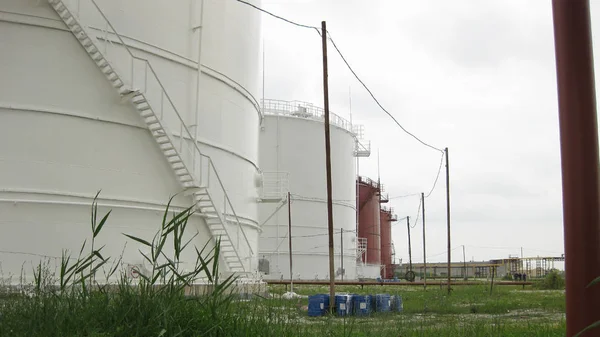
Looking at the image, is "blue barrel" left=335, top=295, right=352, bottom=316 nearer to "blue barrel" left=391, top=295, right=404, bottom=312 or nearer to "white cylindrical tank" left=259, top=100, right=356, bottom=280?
"blue barrel" left=391, top=295, right=404, bottom=312

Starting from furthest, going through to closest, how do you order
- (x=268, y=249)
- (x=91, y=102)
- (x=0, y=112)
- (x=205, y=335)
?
(x=268, y=249) → (x=91, y=102) → (x=0, y=112) → (x=205, y=335)

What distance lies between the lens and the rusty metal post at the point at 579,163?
2.45 meters

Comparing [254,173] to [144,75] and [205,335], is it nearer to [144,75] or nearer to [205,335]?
[144,75]

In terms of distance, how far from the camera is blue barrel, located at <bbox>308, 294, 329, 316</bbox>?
13797 millimetres

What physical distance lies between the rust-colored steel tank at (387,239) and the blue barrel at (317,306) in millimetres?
48022

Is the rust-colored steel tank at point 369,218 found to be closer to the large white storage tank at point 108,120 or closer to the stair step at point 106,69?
the large white storage tank at point 108,120

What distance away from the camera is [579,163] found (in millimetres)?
2461

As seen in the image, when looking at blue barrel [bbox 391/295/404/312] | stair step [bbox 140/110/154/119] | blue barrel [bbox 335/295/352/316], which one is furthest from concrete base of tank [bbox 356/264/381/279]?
stair step [bbox 140/110/154/119]

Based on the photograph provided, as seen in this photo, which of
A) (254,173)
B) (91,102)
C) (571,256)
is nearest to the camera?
(571,256)

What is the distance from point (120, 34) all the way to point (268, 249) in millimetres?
23733

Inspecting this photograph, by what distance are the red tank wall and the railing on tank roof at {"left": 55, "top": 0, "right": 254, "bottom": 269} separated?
155 ft

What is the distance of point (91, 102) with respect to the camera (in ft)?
45.5

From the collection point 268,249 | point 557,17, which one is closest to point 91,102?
point 557,17

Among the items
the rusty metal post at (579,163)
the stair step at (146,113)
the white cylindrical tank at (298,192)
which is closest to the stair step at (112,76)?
the stair step at (146,113)
